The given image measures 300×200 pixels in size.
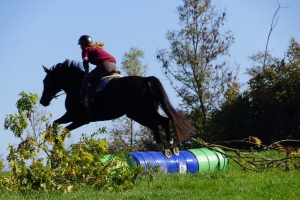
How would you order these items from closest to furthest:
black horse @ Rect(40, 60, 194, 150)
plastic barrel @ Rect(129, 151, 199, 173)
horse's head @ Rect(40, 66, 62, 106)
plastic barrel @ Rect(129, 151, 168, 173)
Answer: black horse @ Rect(40, 60, 194, 150), horse's head @ Rect(40, 66, 62, 106), plastic barrel @ Rect(129, 151, 168, 173), plastic barrel @ Rect(129, 151, 199, 173)

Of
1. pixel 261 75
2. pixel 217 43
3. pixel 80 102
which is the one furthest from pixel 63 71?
pixel 217 43

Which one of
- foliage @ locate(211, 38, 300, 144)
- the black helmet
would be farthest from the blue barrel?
foliage @ locate(211, 38, 300, 144)

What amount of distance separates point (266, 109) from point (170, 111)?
21.6 m

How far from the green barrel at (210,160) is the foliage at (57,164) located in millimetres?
5682

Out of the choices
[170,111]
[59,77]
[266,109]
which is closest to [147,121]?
[170,111]

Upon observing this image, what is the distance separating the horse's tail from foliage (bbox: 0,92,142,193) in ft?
5.02

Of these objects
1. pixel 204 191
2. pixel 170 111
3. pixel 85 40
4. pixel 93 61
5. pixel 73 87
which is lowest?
pixel 204 191

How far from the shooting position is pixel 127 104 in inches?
443

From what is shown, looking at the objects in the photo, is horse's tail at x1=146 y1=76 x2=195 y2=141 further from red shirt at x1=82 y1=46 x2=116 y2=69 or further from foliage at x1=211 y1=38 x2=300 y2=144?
foliage at x1=211 y1=38 x2=300 y2=144

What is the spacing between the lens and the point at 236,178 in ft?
35.0

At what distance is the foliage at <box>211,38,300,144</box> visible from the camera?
30.7 meters

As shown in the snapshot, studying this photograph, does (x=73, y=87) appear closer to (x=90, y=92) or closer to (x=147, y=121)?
(x=90, y=92)

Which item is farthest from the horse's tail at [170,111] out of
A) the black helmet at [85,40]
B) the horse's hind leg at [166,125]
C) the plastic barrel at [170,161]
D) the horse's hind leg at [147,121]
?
the plastic barrel at [170,161]

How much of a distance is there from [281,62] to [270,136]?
5.68 m
